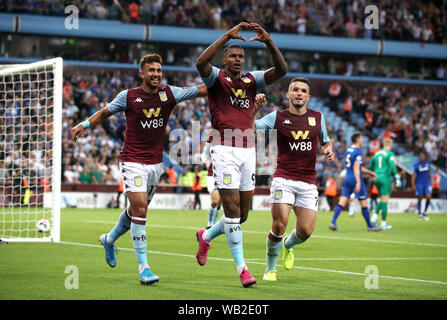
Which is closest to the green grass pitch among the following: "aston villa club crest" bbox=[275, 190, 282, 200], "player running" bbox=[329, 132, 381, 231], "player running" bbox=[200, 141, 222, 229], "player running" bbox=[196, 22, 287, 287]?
"player running" bbox=[200, 141, 222, 229]

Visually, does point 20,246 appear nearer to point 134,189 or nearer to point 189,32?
point 134,189

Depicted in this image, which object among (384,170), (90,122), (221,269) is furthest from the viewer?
(384,170)

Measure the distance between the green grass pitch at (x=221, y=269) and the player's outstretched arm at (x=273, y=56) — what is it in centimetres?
250

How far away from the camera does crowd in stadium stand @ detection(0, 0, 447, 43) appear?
39.5m

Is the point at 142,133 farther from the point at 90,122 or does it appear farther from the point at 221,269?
the point at 221,269

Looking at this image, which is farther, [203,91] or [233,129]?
[203,91]

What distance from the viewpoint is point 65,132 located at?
32250mm

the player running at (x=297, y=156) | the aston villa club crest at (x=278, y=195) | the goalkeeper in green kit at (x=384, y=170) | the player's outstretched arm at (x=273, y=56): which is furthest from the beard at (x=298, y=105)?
the goalkeeper in green kit at (x=384, y=170)

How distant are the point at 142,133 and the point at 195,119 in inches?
1063

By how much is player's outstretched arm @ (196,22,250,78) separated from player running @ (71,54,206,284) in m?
0.61

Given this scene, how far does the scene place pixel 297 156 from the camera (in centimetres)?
950

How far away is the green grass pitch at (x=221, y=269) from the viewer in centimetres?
790

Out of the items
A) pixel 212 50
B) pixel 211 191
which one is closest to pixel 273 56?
pixel 212 50

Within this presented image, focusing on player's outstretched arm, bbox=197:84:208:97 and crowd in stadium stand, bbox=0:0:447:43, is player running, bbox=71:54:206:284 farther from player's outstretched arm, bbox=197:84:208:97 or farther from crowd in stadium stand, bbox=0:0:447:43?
crowd in stadium stand, bbox=0:0:447:43
